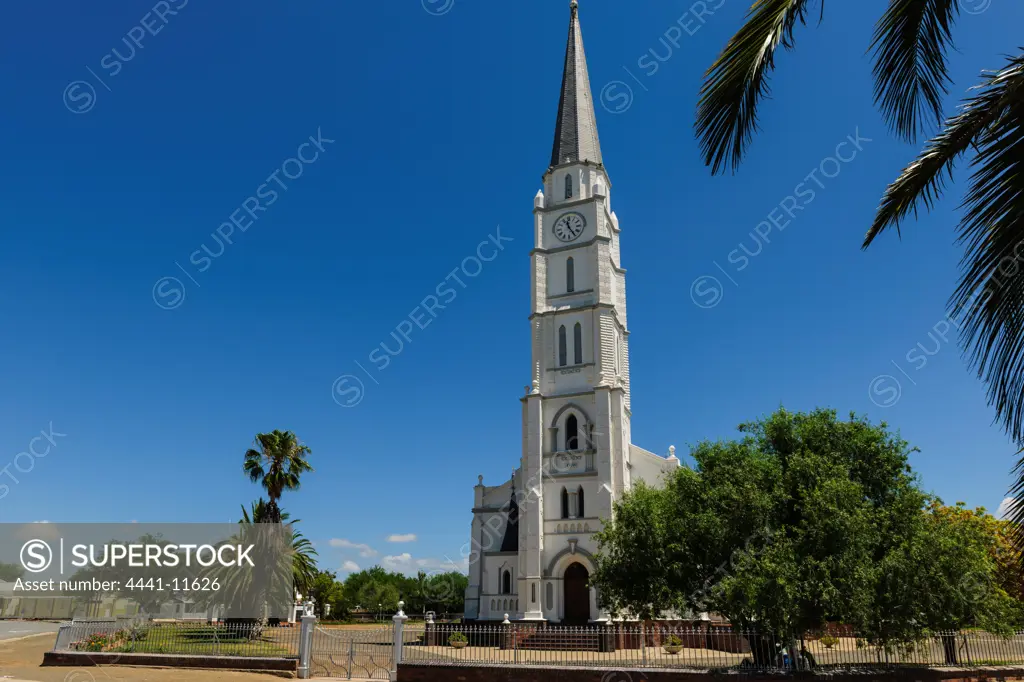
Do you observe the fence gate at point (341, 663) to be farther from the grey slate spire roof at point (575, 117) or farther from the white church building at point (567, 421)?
the grey slate spire roof at point (575, 117)

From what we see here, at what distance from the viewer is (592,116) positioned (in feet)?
142

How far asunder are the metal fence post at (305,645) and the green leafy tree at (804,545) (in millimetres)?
9038

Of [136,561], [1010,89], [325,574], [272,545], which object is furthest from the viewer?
[325,574]

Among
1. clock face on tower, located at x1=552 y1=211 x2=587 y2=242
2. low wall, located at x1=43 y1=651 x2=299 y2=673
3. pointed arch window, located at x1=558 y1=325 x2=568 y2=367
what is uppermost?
clock face on tower, located at x1=552 y1=211 x2=587 y2=242

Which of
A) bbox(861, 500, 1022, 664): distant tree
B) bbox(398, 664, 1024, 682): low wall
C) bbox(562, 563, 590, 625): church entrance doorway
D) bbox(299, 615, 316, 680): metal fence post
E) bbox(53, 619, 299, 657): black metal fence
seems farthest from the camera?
bbox(562, 563, 590, 625): church entrance doorway

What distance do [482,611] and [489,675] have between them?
19.0 metres

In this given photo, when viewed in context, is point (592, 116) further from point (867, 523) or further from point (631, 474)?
point (867, 523)

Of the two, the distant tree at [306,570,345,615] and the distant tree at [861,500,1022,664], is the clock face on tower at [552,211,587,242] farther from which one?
the distant tree at [306,570,345,615]

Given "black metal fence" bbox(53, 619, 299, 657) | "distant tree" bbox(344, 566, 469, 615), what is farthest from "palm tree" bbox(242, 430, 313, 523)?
"distant tree" bbox(344, 566, 469, 615)

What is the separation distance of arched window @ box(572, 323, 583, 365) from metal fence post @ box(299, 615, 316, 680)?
20.0 m

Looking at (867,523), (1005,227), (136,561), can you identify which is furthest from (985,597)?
(136,561)

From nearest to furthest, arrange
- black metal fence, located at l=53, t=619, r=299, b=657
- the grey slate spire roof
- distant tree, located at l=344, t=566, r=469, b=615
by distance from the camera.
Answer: black metal fence, located at l=53, t=619, r=299, b=657 < the grey slate spire roof < distant tree, located at l=344, t=566, r=469, b=615

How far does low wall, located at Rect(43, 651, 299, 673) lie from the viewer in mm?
21297

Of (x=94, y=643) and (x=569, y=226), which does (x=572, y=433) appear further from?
(x=94, y=643)
